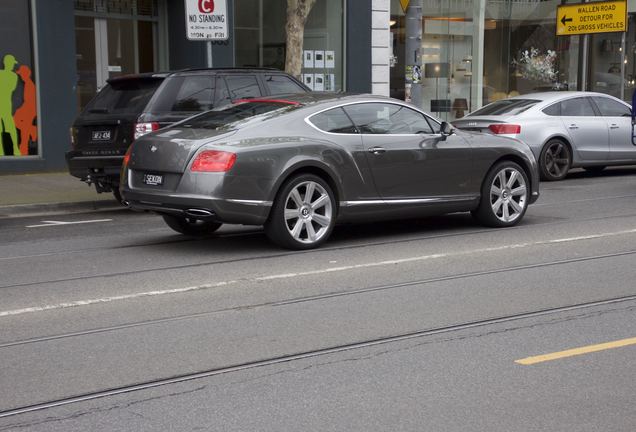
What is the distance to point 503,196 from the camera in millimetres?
11172

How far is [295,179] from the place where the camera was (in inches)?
367

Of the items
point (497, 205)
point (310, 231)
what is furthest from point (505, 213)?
point (310, 231)

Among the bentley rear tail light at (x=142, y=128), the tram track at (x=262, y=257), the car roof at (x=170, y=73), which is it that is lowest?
the tram track at (x=262, y=257)

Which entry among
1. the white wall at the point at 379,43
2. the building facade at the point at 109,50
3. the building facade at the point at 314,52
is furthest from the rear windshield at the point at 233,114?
the white wall at the point at 379,43

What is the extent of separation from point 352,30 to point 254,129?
1301cm

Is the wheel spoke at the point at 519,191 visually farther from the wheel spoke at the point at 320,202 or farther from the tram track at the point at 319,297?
the wheel spoke at the point at 320,202

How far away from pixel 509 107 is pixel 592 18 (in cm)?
763

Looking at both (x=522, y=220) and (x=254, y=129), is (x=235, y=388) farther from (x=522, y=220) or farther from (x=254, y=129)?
(x=522, y=220)

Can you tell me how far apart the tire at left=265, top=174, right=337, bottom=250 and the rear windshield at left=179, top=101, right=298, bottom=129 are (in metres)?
0.87

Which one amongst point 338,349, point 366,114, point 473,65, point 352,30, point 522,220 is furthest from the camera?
point 473,65

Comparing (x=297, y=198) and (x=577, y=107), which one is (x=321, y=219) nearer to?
(x=297, y=198)

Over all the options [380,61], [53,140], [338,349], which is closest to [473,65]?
[380,61]

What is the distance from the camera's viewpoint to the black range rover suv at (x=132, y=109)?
12.5 m

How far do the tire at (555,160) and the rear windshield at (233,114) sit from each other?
25.6 ft
